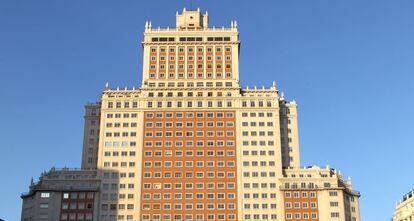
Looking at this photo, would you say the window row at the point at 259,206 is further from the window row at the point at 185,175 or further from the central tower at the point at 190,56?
the central tower at the point at 190,56

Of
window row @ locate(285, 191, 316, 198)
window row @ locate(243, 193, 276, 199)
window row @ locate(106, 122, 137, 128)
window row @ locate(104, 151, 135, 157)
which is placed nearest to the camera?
window row @ locate(285, 191, 316, 198)

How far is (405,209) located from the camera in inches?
7180

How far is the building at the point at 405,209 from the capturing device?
176 meters

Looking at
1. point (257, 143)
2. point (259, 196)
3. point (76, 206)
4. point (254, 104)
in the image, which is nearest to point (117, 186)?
point (76, 206)

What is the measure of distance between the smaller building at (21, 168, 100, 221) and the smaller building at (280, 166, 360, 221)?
5369 centimetres

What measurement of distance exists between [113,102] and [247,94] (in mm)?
40535

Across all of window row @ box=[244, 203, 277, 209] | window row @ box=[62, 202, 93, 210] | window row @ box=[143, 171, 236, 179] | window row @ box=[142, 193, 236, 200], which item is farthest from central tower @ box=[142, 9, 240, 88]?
window row @ box=[62, 202, 93, 210]

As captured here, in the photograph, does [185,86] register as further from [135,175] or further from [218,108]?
[135,175]

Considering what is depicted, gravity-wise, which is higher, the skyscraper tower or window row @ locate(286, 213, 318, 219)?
the skyscraper tower

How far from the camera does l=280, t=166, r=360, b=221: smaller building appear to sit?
16038 centimetres

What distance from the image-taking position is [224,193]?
539 feet

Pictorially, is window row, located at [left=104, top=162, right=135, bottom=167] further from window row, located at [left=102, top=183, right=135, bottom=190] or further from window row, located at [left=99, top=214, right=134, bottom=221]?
window row, located at [left=99, top=214, right=134, bottom=221]

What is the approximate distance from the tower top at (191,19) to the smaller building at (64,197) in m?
57.6

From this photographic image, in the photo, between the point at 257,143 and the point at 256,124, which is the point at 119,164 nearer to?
the point at 257,143
